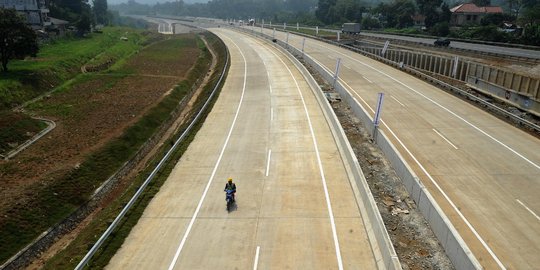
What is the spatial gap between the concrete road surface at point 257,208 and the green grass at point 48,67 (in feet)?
80.1

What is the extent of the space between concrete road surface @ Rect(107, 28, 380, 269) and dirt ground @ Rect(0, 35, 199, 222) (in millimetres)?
→ 9271

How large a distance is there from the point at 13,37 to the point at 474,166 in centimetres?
5431

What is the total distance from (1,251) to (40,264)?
2.24m

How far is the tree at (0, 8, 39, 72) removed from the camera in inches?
1987

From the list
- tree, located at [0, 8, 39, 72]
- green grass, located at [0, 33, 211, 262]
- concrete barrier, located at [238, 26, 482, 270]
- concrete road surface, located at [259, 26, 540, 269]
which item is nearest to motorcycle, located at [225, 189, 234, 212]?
concrete barrier, located at [238, 26, 482, 270]

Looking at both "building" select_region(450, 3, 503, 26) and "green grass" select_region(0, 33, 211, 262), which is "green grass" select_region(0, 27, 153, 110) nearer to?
"green grass" select_region(0, 33, 211, 262)

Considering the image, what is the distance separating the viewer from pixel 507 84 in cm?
3891

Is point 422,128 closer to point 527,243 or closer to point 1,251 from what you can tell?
point 527,243

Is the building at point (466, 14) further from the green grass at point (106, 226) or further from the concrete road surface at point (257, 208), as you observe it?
the green grass at point (106, 226)

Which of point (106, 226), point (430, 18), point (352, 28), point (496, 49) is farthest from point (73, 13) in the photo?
point (106, 226)

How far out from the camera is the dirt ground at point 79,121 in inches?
1136

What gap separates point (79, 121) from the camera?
4147cm

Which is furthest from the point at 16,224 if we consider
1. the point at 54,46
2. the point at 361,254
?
the point at 54,46

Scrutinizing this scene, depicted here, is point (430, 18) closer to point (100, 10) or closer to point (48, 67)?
point (48, 67)
